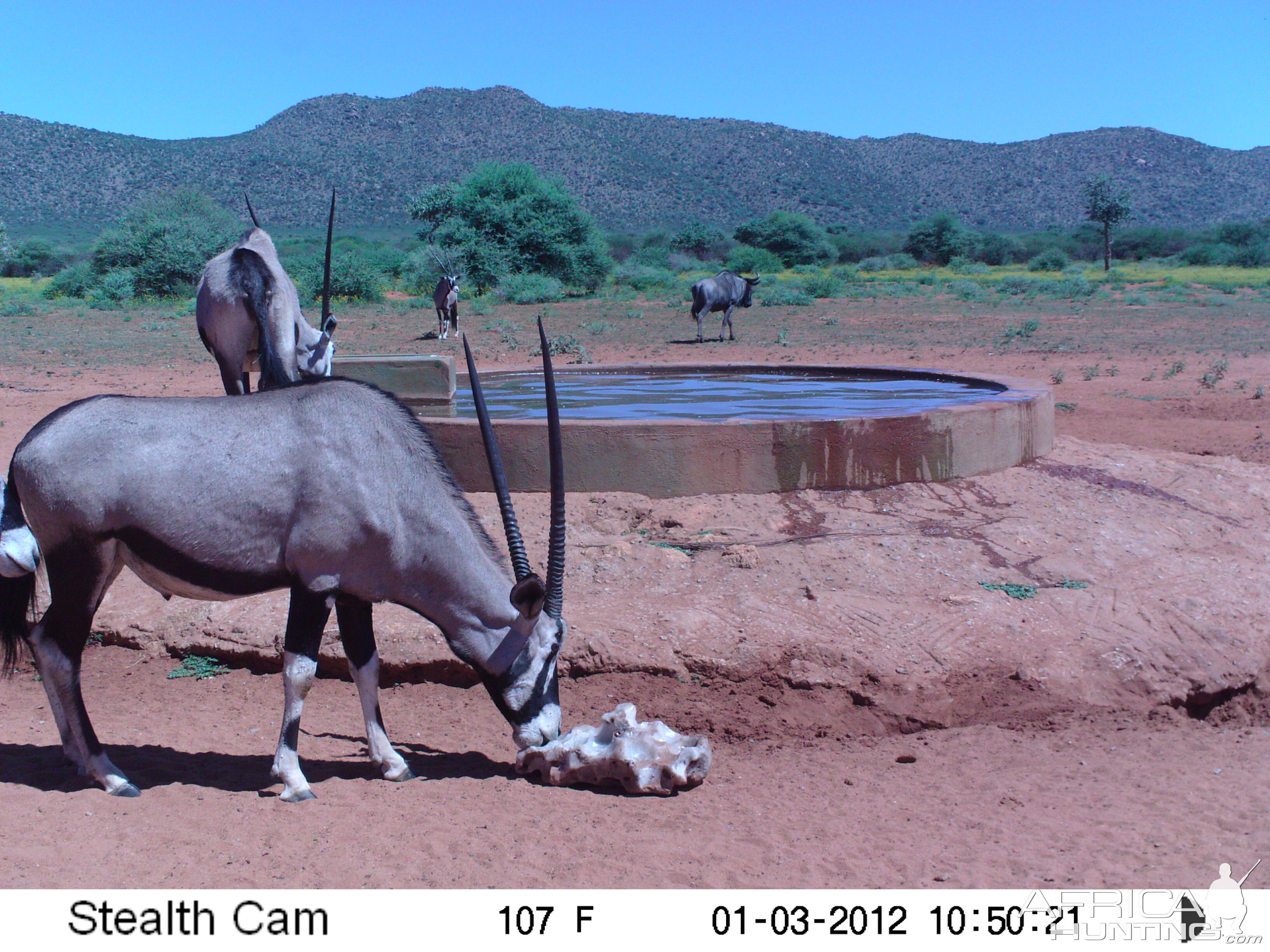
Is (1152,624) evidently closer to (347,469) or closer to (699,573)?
(699,573)

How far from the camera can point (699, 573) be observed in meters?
Answer: 5.61

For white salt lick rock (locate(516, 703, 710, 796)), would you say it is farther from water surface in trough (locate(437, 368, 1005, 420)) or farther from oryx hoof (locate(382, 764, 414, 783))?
water surface in trough (locate(437, 368, 1005, 420))

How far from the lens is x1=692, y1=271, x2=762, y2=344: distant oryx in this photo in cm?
1980

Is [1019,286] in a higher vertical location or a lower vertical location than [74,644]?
higher

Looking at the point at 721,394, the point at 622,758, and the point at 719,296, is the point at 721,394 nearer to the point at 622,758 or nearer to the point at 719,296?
the point at 622,758

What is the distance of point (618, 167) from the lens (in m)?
81.3

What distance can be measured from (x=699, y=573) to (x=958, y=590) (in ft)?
4.24

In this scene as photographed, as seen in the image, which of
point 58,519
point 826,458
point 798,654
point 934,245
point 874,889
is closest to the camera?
point 874,889

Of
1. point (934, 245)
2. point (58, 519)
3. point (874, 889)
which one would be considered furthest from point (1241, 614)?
point (934, 245)

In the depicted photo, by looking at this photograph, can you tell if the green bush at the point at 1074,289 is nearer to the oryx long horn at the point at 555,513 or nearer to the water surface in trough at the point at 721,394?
the water surface in trough at the point at 721,394

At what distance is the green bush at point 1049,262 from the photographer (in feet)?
155

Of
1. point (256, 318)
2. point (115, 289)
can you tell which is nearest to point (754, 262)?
point (115, 289)

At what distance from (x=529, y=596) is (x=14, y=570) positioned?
1805mm
